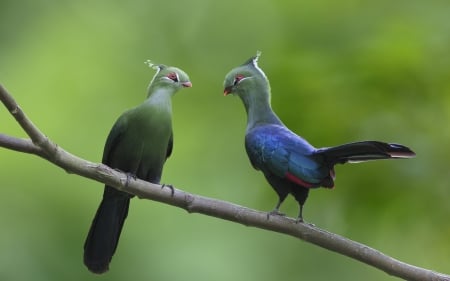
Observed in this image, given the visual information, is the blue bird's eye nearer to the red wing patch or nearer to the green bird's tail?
the red wing patch

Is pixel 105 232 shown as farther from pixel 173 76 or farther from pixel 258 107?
pixel 258 107

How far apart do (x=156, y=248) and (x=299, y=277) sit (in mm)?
949

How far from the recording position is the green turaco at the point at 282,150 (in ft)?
9.61

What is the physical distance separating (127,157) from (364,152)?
59.3 inches

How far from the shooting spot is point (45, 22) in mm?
5559

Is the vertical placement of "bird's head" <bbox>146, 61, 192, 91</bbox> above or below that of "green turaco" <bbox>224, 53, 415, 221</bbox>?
above

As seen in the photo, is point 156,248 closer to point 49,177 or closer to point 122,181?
point 49,177

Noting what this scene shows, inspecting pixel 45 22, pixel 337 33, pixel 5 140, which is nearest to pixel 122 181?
pixel 5 140

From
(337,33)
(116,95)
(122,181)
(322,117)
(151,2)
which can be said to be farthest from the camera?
(151,2)

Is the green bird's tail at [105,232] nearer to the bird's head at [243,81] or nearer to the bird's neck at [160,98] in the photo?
the bird's neck at [160,98]

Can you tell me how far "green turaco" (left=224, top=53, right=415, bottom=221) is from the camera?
2.93 meters

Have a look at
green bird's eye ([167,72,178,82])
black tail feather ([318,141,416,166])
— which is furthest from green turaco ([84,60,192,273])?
black tail feather ([318,141,416,166])

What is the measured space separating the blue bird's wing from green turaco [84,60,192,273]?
1.77 feet

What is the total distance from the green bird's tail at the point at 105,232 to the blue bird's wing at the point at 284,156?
1.00m
